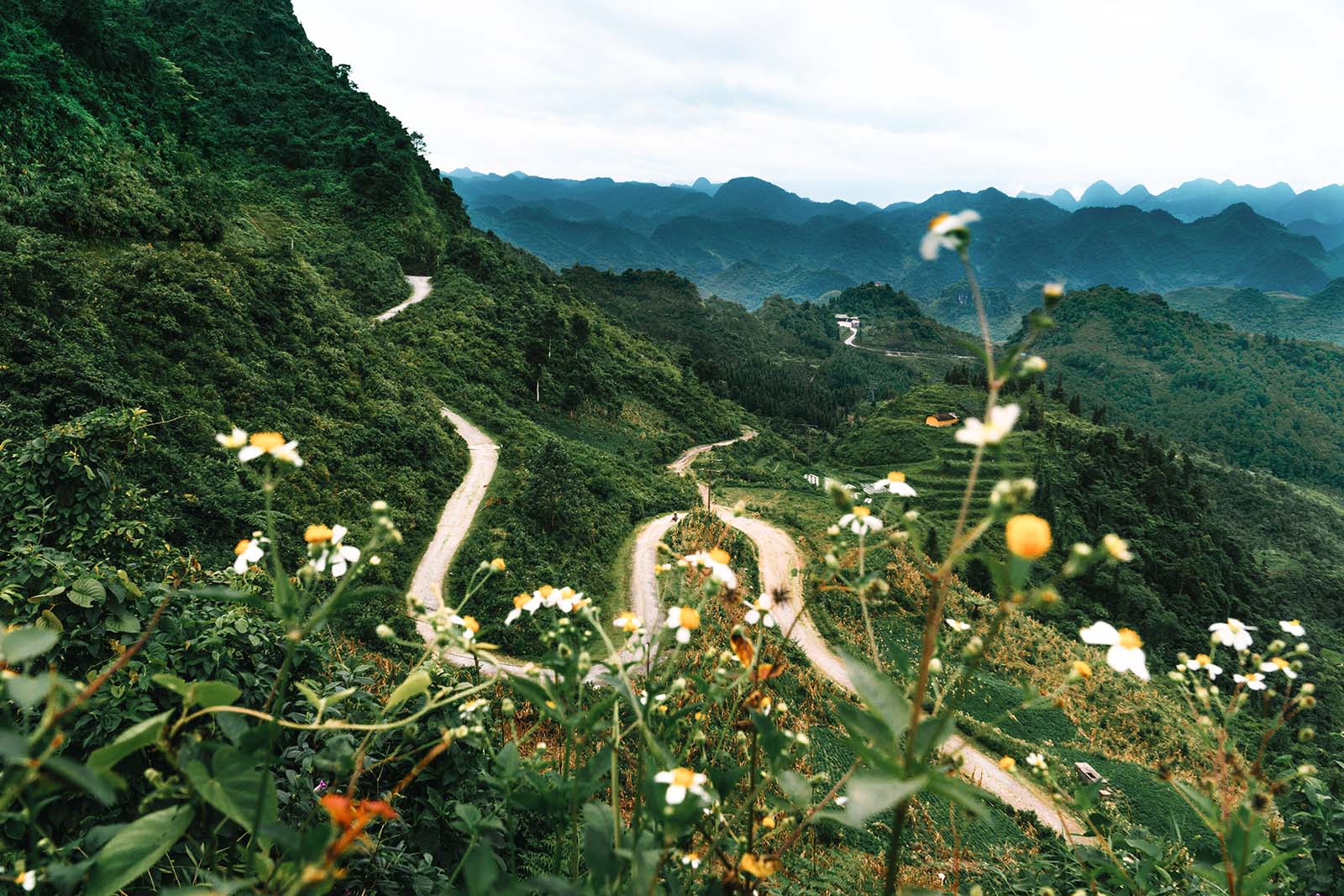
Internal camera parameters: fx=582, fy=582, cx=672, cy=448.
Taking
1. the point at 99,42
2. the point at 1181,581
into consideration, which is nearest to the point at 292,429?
the point at 99,42

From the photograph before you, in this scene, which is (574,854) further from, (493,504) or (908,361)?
(908,361)

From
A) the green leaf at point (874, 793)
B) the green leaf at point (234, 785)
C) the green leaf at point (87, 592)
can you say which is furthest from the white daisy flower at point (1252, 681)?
the green leaf at point (87, 592)

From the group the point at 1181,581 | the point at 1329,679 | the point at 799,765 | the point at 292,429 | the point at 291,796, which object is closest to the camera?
the point at 291,796

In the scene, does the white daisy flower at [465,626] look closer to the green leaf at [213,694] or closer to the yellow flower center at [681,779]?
the green leaf at [213,694]

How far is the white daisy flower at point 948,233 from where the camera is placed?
1.65m

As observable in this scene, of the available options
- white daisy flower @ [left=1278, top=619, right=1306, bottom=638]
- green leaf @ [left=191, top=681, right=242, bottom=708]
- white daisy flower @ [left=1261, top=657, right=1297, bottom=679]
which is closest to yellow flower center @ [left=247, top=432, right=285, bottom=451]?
green leaf @ [left=191, top=681, right=242, bottom=708]

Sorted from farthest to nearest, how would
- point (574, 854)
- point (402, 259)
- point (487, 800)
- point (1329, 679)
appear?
point (402, 259)
point (1329, 679)
point (487, 800)
point (574, 854)

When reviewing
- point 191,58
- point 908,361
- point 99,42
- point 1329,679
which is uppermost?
point 191,58

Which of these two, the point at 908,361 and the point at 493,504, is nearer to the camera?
the point at 493,504

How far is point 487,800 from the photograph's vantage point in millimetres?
3479

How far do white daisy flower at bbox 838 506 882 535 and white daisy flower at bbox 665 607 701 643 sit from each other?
0.68 meters

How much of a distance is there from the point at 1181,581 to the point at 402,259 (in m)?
75.6

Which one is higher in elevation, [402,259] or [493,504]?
[402,259]

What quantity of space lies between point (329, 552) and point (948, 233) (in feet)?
7.47
